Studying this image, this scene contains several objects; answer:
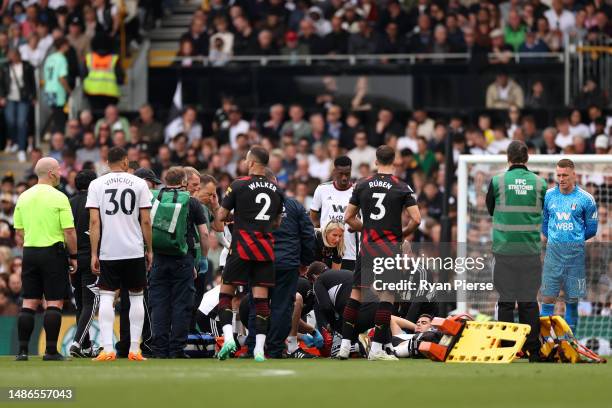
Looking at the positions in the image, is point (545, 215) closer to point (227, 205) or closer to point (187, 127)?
point (227, 205)

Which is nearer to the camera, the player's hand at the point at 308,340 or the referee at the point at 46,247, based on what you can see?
the referee at the point at 46,247

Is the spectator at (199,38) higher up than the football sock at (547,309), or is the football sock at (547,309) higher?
the spectator at (199,38)

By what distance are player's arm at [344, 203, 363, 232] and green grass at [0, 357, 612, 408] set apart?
1447 mm

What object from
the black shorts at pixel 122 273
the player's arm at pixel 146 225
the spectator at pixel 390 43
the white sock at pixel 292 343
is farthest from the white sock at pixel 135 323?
the spectator at pixel 390 43

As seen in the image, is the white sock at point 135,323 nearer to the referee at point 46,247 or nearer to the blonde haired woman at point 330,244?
the referee at point 46,247

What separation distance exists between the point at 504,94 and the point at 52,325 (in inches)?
492

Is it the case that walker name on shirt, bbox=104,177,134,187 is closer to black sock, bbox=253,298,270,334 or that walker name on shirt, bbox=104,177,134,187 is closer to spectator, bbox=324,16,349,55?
black sock, bbox=253,298,270,334

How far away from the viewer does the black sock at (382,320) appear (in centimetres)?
1507

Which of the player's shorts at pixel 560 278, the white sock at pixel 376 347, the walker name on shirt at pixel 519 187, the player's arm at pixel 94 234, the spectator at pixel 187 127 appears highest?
the spectator at pixel 187 127

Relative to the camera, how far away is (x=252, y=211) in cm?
1502

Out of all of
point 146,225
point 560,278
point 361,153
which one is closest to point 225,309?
point 146,225

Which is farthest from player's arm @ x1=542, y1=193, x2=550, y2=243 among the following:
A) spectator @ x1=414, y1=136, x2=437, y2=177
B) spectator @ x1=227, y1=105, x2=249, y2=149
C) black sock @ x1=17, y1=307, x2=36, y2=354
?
spectator @ x1=227, y1=105, x2=249, y2=149

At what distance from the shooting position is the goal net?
19000 millimetres

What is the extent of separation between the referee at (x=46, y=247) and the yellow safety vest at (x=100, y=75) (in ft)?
39.5
